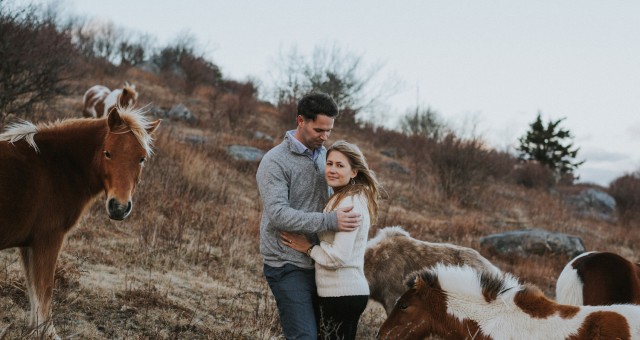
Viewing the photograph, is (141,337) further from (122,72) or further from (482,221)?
(122,72)

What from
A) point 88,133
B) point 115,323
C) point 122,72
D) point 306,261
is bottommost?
point 115,323

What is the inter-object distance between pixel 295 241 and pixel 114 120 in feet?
5.19

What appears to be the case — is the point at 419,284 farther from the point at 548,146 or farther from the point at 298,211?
the point at 548,146

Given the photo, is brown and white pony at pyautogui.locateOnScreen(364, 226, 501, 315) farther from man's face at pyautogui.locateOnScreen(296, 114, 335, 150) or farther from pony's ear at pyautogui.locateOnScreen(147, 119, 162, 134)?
pony's ear at pyautogui.locateOnScreen(147, 119, 162, 134)

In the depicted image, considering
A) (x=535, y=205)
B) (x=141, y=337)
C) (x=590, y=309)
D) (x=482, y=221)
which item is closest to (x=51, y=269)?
(x=141, y=337)

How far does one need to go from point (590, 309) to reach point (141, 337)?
3.13 metres

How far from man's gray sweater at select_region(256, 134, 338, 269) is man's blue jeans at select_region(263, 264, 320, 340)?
5cm

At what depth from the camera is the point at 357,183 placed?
3256 mm

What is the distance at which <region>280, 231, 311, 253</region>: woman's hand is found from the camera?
3089mm

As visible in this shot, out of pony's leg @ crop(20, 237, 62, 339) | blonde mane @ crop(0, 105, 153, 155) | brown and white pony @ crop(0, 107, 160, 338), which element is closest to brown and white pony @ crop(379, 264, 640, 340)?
brown and white pony @ crop(0, 107, 160, 338)

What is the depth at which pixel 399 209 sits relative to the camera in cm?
1266

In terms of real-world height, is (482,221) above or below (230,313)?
above

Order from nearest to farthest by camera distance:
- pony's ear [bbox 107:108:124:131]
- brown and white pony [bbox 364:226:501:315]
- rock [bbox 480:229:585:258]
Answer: pony's ear [bbox 107:108:124:131]
brown and white pony [bbox 364:226:501:315]
rock [bbox 480:229:585:258]

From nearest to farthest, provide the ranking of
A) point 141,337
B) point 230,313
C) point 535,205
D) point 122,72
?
point 141,337
point 230,313
point 535,205
point 122,72
